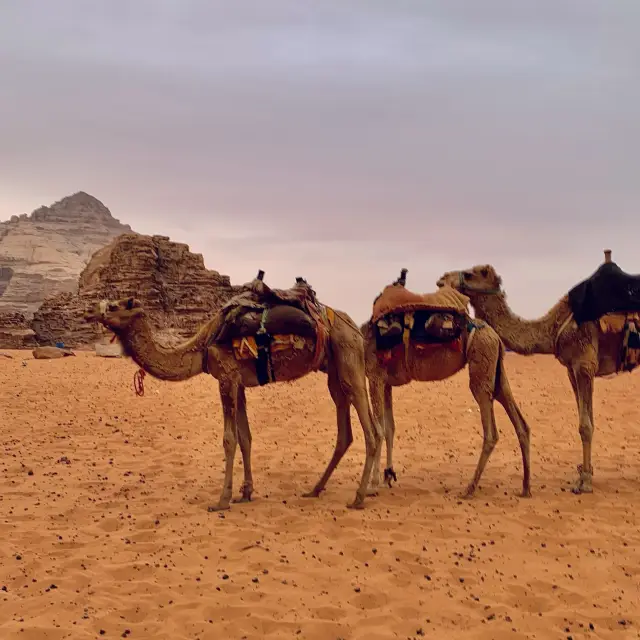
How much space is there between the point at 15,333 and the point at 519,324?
4190 cm

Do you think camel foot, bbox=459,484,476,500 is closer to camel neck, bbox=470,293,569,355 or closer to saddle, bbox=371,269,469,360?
saddle, bbox=371,269,469,360

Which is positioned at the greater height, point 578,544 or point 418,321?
point 418,321

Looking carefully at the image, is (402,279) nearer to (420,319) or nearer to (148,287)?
(420,319)

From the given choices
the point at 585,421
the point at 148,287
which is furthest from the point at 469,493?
the point at 148,287

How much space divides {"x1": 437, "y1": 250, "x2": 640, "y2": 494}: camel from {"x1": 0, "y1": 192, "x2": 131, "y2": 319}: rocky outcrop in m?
57.8

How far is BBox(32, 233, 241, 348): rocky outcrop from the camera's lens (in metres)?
45.9

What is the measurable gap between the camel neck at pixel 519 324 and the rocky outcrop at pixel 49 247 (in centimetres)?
5786

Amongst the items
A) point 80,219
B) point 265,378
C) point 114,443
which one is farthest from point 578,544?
point 80,219

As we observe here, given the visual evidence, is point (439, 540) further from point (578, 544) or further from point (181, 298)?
point (181, 298)

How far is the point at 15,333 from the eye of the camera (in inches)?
1683

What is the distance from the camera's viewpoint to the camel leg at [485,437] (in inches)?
279

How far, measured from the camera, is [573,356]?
768cm

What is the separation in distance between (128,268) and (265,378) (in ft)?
151

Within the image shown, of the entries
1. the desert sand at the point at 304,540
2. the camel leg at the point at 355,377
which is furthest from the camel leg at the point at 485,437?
the camel leg at the point at 355,377
